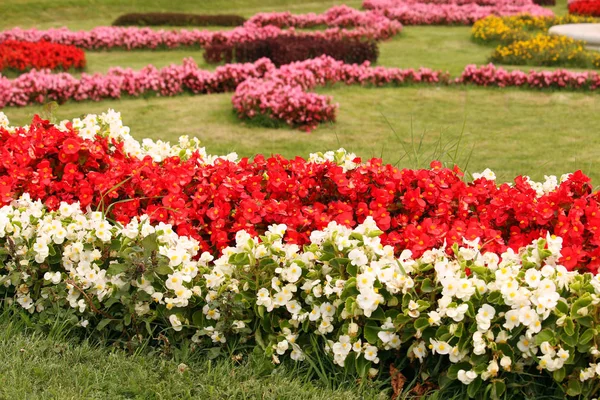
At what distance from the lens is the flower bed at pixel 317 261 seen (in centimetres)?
302

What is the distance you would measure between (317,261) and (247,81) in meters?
5.70

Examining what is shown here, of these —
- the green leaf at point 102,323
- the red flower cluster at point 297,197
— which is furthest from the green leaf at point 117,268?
the red flower cluster at point 297,197

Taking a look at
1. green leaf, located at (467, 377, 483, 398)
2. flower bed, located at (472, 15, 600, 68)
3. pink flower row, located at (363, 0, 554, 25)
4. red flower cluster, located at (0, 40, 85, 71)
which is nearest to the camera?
green leaf, located at (467, 377, 483, 398)

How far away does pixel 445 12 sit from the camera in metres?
18.5

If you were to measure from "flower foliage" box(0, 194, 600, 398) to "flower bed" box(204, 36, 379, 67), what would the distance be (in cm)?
786

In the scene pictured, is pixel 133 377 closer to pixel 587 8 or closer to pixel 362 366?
pixel 362 366

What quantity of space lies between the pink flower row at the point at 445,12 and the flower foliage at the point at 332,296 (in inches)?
606

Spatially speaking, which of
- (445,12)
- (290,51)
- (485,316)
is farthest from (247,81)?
(445,12)

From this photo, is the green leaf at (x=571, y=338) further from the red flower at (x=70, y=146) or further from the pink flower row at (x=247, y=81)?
the pink flower row at (x=247, y=81)

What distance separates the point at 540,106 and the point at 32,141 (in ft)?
21.8

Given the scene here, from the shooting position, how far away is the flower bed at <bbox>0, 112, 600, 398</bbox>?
9.89 ft

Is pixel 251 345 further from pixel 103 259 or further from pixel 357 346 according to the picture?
pixel 103 259

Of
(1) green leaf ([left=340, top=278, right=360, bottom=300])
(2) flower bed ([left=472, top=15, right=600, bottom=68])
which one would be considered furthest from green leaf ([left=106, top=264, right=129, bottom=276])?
(2) flower bed ([left=472, top=15, right=600, bottom=68])

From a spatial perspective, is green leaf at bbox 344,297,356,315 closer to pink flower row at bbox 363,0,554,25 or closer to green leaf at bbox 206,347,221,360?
green leaf at bbox 206,347,221,360
